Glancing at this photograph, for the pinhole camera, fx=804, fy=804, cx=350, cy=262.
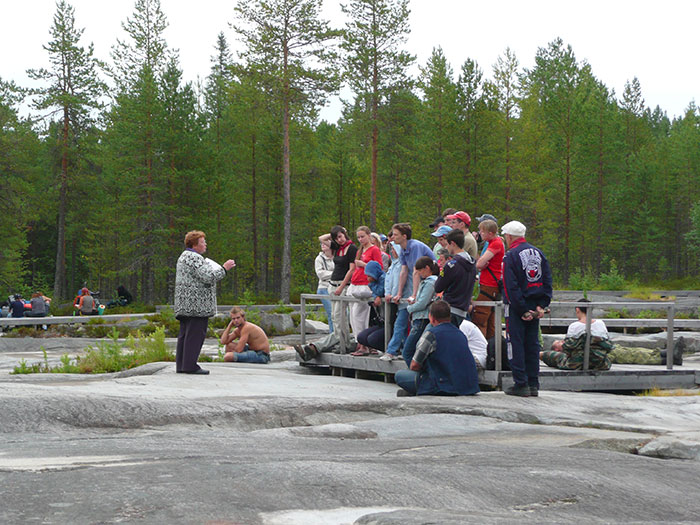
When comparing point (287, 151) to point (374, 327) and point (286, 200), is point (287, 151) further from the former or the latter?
point (374, 327)

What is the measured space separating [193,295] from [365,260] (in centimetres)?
295

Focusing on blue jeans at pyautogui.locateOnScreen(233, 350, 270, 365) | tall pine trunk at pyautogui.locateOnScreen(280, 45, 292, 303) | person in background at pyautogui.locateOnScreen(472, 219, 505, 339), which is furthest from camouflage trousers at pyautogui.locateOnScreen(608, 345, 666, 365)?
tall pine trunk at pyautogui.locateOnScreen(280, 45, 292, 303)

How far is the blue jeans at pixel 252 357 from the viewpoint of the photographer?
1392 cm

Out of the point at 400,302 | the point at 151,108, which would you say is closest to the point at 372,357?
the point at 400,302

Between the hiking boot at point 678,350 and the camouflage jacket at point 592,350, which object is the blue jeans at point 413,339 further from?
the hiking boot at point 678,350

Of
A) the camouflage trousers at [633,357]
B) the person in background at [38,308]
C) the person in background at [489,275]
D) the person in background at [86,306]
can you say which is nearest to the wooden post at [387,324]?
the person in background at [489,275]

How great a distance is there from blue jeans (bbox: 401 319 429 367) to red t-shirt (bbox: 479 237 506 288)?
3.61 feet

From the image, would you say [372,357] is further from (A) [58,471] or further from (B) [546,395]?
(A) [58,471]

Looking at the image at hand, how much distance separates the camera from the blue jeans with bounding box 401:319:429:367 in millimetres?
10375

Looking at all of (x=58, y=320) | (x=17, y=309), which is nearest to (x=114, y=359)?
(x=58, y=320)

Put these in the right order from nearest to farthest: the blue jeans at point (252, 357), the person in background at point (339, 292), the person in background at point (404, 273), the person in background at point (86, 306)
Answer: the person in background at point (404, 273) < the person in background at point (339, 292) < the blue jeans at point (252, 357) < the person in background at point (86, 306)

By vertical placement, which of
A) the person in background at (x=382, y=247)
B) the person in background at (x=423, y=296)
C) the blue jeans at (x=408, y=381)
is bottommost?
the blue jeans at (x=408, y=381)

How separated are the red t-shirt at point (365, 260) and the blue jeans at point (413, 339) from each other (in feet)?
5.49

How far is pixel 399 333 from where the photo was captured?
38.4 feet
